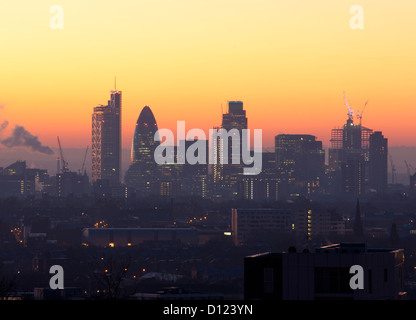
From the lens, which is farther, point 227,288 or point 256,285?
point 227,288

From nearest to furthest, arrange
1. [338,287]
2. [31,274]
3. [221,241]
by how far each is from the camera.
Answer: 1. [338,287]
2. [31,274]
3. [221,241]

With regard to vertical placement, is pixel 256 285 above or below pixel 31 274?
above

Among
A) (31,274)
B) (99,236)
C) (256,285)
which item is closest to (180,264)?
(31,274)
